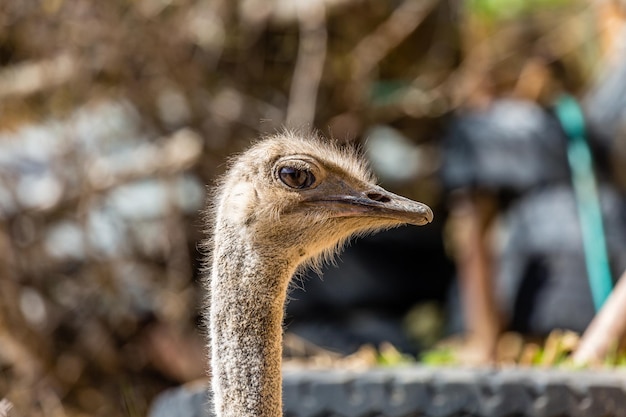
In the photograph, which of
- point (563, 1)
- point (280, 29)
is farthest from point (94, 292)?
point (563, 1)

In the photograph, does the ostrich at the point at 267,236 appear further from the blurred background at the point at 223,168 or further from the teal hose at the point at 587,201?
the teal hose at the point at 587,201

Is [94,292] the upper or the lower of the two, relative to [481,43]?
lower

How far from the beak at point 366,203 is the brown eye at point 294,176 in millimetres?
33

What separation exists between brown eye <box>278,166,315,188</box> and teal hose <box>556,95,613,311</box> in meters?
2.48

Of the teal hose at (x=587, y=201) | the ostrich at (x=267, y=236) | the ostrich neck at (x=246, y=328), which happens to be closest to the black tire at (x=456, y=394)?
the ostrich at (x=267, y=236)

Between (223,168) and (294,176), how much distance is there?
2838mm

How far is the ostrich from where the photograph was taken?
1.75 metres

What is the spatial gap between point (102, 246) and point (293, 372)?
8.14ft

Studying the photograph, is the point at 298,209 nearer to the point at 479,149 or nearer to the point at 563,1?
the point at 479,149

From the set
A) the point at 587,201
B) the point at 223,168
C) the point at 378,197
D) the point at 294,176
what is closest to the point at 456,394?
the point at 378,197

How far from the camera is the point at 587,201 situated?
430cm

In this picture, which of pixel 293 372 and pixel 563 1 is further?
pixel 563 1

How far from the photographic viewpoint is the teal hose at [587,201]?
416cm

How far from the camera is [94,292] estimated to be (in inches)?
188
